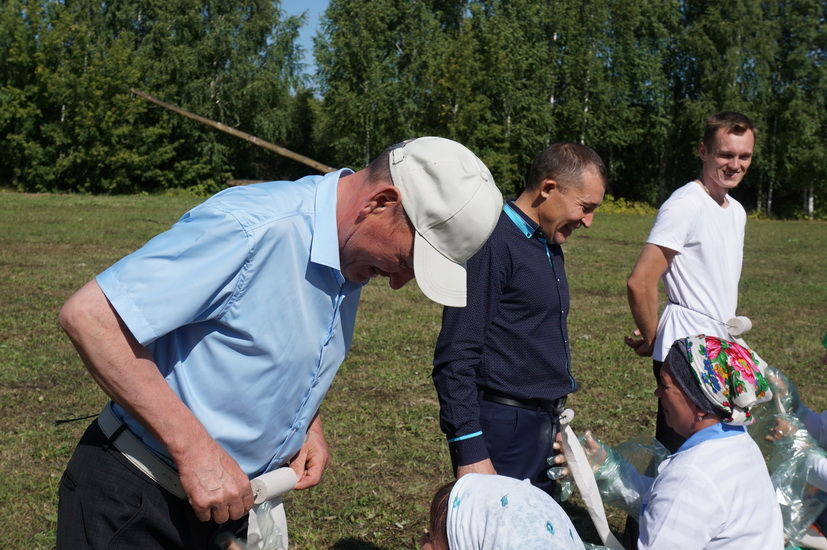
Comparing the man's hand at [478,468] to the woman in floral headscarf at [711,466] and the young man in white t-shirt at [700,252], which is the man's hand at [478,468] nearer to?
the woman in floral headscarf at [711,466]

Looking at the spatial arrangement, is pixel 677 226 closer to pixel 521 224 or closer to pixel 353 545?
pixel 521 224

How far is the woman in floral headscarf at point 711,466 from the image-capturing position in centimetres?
277

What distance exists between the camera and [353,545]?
4.87 meters

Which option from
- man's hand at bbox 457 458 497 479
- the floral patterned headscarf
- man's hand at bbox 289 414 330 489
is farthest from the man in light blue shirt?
the floral patterned headscarf

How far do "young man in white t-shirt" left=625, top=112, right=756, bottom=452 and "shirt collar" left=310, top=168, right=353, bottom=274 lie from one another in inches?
98.0

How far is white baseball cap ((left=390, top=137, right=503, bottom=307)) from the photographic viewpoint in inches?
85.4

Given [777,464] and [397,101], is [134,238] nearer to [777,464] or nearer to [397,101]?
[777,464]

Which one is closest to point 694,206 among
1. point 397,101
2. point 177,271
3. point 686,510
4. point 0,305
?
point 686,510

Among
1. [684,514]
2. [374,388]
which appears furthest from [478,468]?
[374,388]

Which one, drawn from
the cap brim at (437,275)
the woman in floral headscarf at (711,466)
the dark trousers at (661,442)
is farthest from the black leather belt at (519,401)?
the cap brim at (437,275)

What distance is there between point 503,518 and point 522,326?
4.97 feet

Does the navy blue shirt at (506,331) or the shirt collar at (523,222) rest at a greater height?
the shirt collar at (523,222)

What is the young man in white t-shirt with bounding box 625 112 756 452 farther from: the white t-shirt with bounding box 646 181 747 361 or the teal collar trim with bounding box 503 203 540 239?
the teal collar trim with bounding box 503 203 540 239

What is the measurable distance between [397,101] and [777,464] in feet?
139
